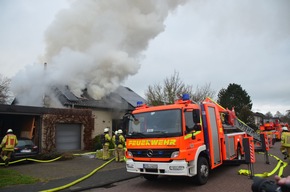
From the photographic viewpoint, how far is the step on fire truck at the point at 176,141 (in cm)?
674

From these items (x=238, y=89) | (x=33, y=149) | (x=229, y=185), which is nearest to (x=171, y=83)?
(x=33, y=149)

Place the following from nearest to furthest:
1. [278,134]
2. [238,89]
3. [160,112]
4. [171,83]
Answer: [160,112] < [171,83] < [278,134] < [238,89]

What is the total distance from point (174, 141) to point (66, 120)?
12.5 meters

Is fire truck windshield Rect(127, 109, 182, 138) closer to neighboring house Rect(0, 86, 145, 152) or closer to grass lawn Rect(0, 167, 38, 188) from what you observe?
grass lawn Rect(0, 167, 38, 188)

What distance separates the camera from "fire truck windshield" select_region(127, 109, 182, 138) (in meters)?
7.00

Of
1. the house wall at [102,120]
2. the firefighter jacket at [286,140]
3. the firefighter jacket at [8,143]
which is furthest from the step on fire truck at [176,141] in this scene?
the house wall at [102,120]

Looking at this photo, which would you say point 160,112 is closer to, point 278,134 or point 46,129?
point 46,129

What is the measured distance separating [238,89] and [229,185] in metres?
41.2

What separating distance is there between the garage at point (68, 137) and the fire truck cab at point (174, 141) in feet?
35.9

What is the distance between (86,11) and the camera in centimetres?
2000

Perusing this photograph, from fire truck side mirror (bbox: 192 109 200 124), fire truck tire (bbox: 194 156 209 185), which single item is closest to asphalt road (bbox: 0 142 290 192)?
fire truck tire (bbox: 194 156 209 185)

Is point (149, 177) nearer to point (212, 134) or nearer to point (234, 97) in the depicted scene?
point (212, 134)

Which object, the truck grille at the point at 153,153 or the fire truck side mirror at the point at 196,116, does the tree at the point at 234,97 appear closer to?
the fire truck side mirror at the point at 196,116

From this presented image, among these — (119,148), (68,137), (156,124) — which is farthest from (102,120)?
(156,124)
